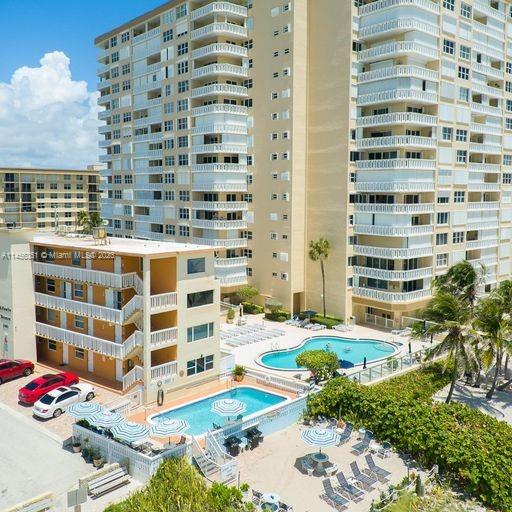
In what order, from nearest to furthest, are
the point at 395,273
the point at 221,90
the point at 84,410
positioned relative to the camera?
1. the point at 84,410
2. the point at 395,273
3. the point at 221,90

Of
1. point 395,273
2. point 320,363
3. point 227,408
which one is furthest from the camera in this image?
point 395,273

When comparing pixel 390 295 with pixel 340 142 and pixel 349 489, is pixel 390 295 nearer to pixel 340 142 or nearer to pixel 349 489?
pixel 340 142

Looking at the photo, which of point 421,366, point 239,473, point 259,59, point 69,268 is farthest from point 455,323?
point 259,59

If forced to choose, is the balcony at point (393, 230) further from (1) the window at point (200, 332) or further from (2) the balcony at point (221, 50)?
(2) the balcony at point (221, 50)

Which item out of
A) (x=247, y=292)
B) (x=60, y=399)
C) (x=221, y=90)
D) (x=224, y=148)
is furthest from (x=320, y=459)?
(x=221, y=90)

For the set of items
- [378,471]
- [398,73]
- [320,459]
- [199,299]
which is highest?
[398,73]

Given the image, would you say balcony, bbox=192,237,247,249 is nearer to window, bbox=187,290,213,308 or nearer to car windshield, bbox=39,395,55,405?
window, bbox=187,290,213,308

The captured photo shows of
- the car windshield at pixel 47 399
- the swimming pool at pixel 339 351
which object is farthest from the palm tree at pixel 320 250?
the car windshield at pixel 47 399
